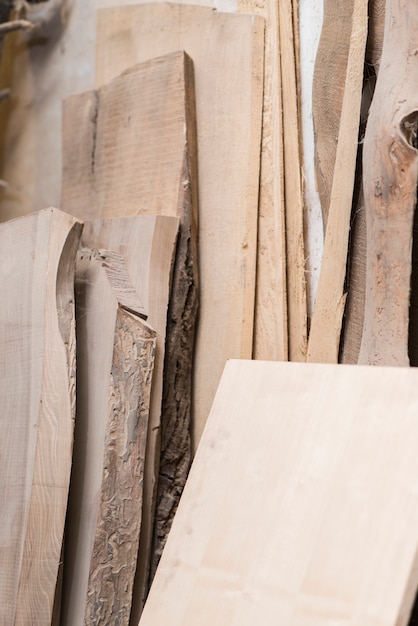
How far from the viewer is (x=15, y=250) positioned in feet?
4.64

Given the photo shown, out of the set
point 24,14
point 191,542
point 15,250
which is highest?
point 24,14

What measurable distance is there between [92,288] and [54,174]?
32.1 inches

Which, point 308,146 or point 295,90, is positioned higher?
point 295,90

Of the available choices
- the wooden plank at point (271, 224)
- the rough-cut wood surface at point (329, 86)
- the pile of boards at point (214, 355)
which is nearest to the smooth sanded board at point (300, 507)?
the pile of boards at point (214, 355)

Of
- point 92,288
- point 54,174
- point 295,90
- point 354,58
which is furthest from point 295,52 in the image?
point 54,174

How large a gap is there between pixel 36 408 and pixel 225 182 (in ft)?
1.96

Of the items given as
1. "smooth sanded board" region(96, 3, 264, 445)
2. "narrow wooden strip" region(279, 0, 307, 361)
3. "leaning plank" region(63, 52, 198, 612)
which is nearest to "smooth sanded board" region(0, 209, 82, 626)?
"leaning plank" region(63, 52, 198, 612)

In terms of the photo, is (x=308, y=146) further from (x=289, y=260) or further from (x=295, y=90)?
(x=289, y=260)

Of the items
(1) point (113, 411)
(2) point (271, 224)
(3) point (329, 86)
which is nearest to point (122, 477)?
(1) point (113, 411)

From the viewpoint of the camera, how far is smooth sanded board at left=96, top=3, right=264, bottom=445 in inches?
56.8

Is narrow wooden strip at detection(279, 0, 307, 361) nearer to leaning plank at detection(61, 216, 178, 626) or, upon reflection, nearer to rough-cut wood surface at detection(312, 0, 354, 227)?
rough-cut wood surface at detection(312, 0, 354, 227)

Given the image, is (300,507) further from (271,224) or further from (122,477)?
(271,224)

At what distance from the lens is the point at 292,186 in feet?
4.68

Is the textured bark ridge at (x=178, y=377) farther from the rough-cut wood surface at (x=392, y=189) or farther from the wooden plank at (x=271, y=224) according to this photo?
the rough-cut wood surface at (x=392, y=189)
